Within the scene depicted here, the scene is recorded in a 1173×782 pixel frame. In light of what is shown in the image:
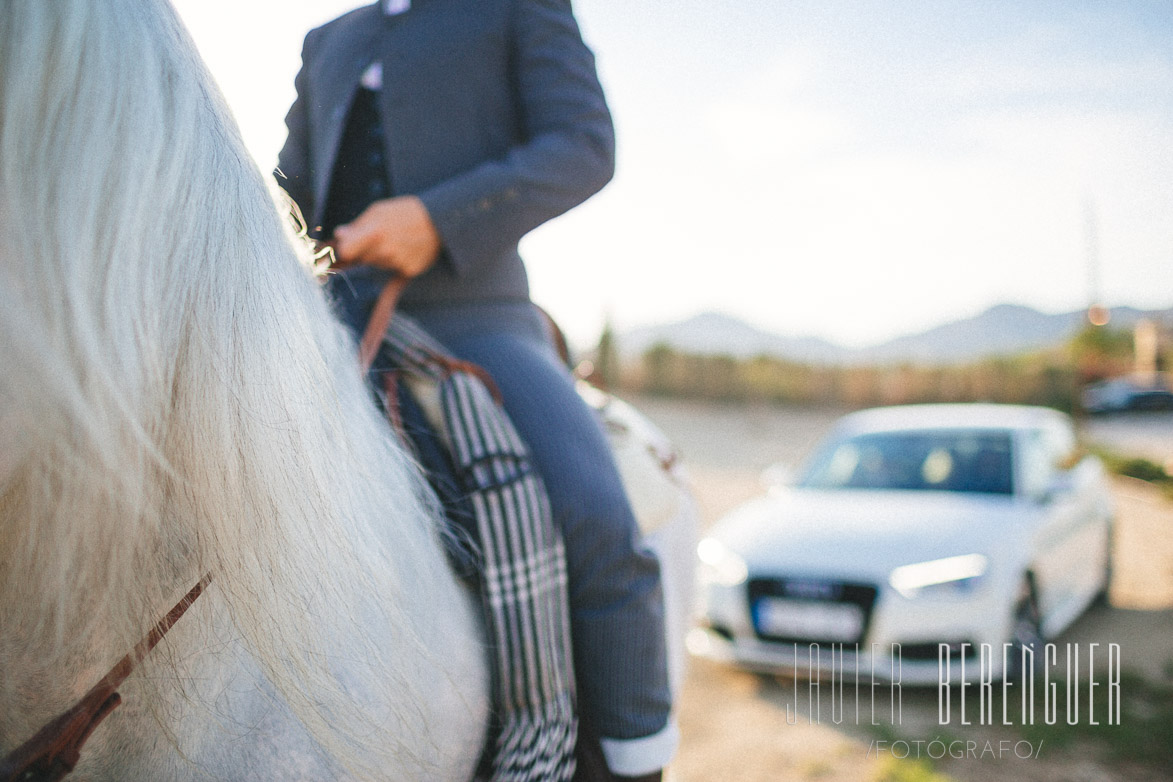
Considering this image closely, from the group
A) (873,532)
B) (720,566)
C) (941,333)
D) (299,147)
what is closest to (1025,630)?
(873,532)

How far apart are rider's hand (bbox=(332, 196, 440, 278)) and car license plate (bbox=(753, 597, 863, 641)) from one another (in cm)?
326

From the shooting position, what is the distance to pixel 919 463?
16.6 ft

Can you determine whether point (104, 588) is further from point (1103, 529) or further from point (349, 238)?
point (1103, 529)

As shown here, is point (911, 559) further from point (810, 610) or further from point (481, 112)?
point (481, 112)

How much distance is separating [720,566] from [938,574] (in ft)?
3.81

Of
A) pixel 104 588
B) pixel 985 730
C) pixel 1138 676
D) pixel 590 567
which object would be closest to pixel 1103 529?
pixel 1138 676

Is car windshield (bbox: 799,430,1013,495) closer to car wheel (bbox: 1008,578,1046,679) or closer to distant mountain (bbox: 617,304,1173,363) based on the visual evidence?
car wheel (bbox: 1008,578,1046,679)

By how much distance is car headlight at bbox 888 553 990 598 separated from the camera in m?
3.71

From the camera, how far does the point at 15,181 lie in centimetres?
59

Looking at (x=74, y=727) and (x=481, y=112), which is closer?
(x=74, y=727)

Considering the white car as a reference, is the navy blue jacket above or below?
above

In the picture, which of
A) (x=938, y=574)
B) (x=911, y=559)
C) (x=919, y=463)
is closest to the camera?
(x=938, y=574)

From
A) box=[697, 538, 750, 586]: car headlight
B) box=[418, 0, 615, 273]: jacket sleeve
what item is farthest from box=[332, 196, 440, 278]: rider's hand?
box=[697, 538, 750, 586]: car headlight

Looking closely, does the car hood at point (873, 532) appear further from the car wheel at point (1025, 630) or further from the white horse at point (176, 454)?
the white horse at point (176, 454)
